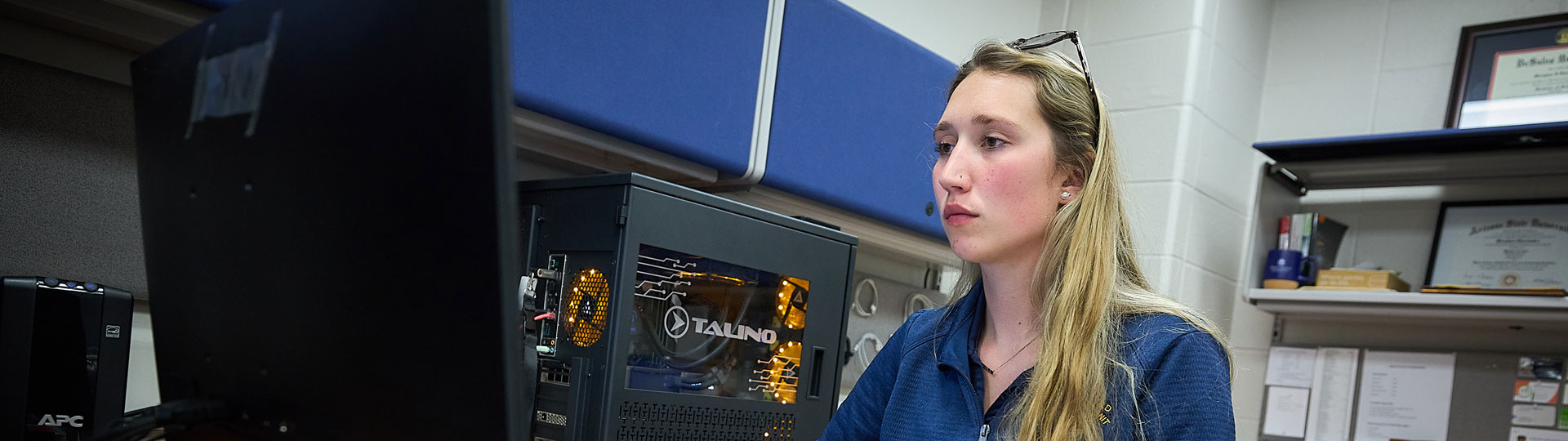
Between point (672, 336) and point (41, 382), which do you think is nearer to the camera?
point (41, 382)

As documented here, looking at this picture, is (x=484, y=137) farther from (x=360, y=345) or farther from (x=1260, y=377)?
(x=1260, y=377)

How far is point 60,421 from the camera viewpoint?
0.96m

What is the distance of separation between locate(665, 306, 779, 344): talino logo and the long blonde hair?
0.46 metres

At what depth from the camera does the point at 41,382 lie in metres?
0.95

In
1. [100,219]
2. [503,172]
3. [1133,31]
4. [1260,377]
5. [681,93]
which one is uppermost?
[1133,31]

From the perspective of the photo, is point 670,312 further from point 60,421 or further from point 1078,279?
point 60,421

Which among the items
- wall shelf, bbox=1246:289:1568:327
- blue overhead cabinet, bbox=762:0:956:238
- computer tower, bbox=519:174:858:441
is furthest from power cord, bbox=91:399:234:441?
wall shelf, bbox=1246:289:1568:327

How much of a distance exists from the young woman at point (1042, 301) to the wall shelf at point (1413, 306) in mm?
1548

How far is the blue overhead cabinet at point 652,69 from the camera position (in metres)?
1.31

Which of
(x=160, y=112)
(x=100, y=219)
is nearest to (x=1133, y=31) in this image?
(x=100, y=219)

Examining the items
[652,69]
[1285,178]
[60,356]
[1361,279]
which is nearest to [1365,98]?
[1285,178]

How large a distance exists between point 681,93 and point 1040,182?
59 cm

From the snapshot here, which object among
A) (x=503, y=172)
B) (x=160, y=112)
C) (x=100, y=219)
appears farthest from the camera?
(x=100, y=219)

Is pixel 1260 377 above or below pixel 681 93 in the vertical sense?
below
